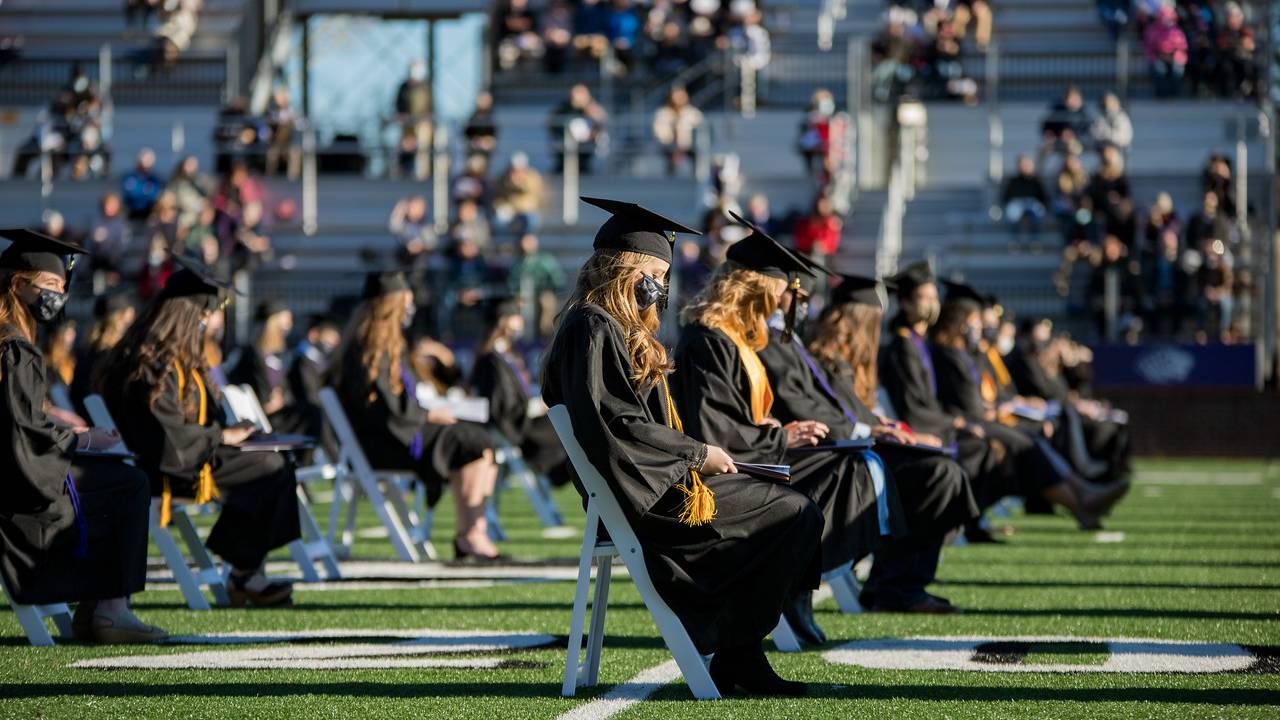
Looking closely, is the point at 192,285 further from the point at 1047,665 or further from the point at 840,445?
the point at 1047,665

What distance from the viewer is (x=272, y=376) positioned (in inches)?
640

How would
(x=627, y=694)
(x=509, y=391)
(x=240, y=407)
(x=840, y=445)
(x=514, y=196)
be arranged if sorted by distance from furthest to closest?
(x=514, y=196) → (x=509, y=391) → (x=240, y=407) → (x=840, y=445) → (x=627, y=694)

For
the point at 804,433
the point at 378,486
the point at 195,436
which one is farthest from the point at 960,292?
the point at 195,436

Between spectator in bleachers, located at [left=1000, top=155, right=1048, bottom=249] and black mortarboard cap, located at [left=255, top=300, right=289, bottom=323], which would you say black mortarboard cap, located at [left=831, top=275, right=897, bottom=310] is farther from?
spectator in bleachers, located at [left=1000, top=155, right=1048, bottom=249]

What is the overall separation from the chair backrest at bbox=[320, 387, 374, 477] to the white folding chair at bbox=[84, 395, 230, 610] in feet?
6.53

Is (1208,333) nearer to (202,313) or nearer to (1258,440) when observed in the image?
(1258,440)

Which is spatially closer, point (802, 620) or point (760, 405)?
point (760, 405)

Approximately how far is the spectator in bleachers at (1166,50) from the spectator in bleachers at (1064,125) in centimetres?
268

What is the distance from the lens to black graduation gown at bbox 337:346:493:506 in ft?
36.4

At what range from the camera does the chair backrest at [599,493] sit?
589cm

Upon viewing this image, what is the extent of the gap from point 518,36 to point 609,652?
79.9ft

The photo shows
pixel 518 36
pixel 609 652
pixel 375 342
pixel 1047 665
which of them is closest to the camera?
pixel 1047 665

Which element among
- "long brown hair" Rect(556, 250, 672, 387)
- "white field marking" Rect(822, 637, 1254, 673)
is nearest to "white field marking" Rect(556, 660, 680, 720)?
"white field marking" Rect(822, 637, 1254, 673)

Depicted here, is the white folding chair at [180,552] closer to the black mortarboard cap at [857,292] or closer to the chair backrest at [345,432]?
the chair backrest at [345,432]
